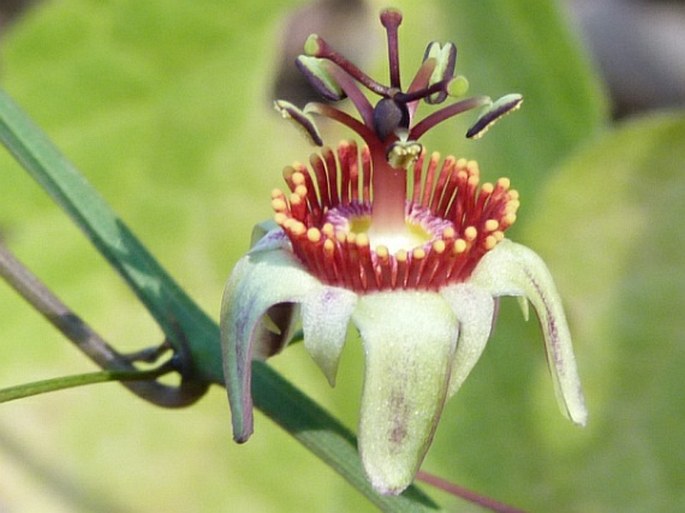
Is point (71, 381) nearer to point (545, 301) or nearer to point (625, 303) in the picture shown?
point (545, 301)

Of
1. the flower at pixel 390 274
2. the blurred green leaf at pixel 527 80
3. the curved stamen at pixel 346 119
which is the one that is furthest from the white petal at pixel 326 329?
the blurred green leaf at pixel 527 80

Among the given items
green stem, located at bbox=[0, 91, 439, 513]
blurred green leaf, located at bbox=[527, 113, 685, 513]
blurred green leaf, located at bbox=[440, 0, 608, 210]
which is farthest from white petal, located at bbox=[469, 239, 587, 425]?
blurred green leaf, located at bbox=[440, 0, 608, 210]

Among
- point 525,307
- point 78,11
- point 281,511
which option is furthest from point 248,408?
point 78,11

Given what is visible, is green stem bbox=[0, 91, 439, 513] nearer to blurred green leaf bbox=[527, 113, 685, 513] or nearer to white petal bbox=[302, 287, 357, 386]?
white petal bbox=[302, 287, 357, 386]

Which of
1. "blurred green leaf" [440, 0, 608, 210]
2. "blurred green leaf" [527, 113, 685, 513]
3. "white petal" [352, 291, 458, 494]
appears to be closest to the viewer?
"white petal" [352, 291, 458, 494]

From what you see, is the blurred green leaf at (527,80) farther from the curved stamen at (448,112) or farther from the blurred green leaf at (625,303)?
the curved stamen at (448,112)

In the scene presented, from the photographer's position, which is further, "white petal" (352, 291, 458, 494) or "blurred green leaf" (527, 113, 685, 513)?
"blurred green leaf" (527, 113, 685, 513)
